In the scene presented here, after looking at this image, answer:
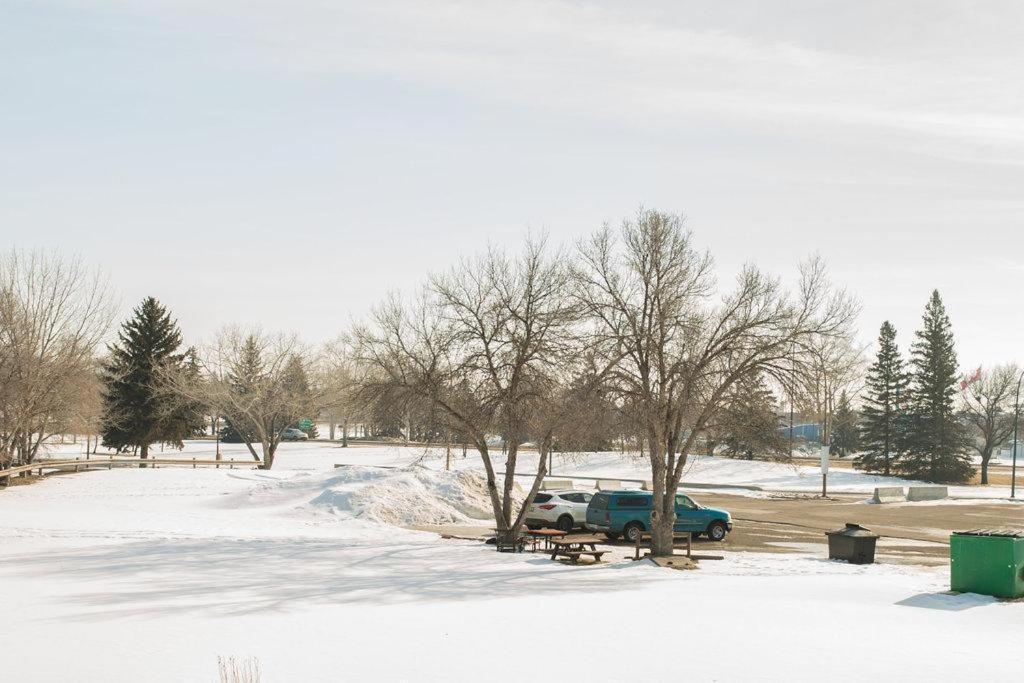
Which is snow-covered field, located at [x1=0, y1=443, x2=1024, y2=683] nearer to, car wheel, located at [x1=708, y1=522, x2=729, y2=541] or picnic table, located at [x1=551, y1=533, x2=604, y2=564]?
picnic table, located at [x1=551, y1=533, x2=604, y2=564]

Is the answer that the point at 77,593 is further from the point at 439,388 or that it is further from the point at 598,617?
the point at 439,388

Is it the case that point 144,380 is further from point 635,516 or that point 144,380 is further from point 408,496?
point 635,516

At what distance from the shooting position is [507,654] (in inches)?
480

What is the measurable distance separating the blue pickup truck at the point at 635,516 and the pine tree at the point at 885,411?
48.8 meters

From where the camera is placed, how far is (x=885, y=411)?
76062 mm

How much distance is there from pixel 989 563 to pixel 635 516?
12836 mm

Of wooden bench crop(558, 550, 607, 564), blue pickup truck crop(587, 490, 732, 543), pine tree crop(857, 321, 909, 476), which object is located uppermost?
pine tree crop(857, 321, 909, 476)

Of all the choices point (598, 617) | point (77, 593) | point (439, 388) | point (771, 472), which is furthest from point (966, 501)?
point (77, 593)

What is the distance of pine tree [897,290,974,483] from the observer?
235ft

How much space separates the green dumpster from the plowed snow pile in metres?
19.2

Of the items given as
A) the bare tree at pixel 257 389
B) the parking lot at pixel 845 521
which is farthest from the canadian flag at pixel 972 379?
the bare tree at pixel 257 389

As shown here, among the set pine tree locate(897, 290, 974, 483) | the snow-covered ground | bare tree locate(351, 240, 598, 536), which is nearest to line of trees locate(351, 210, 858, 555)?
bare tree locate(351, 240, 598, 536)

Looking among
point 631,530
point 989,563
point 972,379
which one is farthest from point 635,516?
point 972,379

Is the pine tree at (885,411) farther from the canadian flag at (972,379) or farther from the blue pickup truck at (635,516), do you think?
the blue pickup truck at (635,516)
